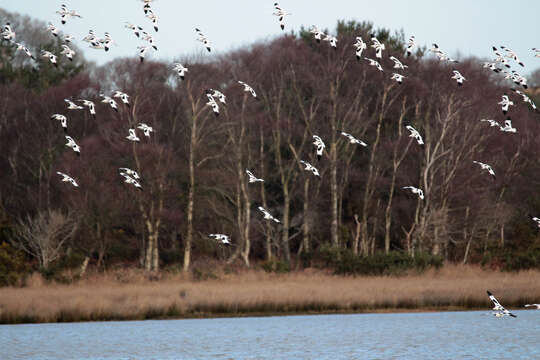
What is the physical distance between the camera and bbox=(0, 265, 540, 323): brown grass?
33.4 meters

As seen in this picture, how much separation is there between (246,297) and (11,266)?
13.3 meters

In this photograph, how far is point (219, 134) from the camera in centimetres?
5441

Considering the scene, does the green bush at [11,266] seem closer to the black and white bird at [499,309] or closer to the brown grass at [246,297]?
the brown grass at [246,297]

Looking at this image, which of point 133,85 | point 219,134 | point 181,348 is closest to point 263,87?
point 219,134

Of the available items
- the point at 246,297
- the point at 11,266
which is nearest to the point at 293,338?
the point at 246,297

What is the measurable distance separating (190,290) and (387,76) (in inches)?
880

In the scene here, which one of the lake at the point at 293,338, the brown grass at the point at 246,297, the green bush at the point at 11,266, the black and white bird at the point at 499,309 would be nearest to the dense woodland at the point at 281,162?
the green bush at the point at 11,266

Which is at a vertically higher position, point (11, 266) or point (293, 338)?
point (11, 266)

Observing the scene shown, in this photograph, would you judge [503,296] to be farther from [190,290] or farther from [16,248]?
[16,248]

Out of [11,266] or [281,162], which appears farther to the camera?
[281,162]

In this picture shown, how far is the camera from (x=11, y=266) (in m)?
42.7

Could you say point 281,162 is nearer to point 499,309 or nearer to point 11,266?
point 11,266

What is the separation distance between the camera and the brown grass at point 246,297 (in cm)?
3341

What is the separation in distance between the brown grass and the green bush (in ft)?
2.93
